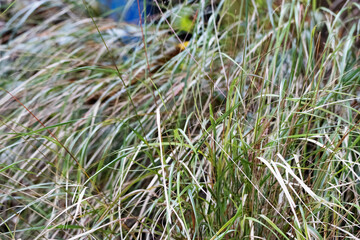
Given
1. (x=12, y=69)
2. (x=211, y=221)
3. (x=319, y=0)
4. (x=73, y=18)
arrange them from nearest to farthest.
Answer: (x=211, y=221)
(x=319, y=0)
(x=12, y=69)
(x=73, y=18)

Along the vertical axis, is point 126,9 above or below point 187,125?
above

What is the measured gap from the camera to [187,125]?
4.82 feet

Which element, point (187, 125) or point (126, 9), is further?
point (126, 9)

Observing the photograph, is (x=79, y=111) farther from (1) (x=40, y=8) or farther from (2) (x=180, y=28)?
(1) (x=40, y=8)

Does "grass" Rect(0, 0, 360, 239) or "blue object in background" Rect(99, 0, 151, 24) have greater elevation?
"blue object in background" Rect(99, 0, 151, 24)

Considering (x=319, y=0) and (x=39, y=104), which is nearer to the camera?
(x=39, y=104)

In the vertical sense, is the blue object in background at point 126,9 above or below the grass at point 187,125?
above

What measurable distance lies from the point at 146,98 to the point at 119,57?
0.43m

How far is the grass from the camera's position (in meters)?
1.06

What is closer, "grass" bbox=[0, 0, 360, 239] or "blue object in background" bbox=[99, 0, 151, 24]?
"grass" bbox=[0, 0, 360, 239]

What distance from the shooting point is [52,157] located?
159cm

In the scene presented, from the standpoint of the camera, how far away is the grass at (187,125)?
1.06 meters

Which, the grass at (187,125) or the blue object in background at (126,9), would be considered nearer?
the grass at (187,125)

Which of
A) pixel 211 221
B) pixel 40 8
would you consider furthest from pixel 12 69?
pixel 211 221
